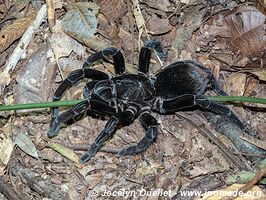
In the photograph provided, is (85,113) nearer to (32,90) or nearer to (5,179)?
(32,90)

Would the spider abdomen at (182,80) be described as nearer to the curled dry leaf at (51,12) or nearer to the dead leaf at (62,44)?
the dead leaf at (62,44)

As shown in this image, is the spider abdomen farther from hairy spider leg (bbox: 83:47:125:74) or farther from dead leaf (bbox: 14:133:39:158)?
dead leaf (bbox: 14:133:39:158)

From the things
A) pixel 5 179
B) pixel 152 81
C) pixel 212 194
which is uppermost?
pixel 152 81

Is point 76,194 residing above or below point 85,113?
below

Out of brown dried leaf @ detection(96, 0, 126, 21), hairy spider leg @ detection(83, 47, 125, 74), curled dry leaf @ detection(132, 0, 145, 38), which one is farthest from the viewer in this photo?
brown dried leaf @ detection(96, 0, 126, 21)

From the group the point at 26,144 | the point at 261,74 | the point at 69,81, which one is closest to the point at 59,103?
the point at 69,81

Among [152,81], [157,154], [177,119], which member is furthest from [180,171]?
[152,81]

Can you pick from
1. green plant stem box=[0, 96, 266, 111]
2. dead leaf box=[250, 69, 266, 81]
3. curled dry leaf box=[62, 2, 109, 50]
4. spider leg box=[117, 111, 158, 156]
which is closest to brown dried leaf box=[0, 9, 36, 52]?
curled dry leaf box=[62, 2, 109, 50]

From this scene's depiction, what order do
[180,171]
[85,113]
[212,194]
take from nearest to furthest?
[212,194]
[180,171]
[85,113]

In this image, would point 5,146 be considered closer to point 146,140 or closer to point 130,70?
point 146,140
